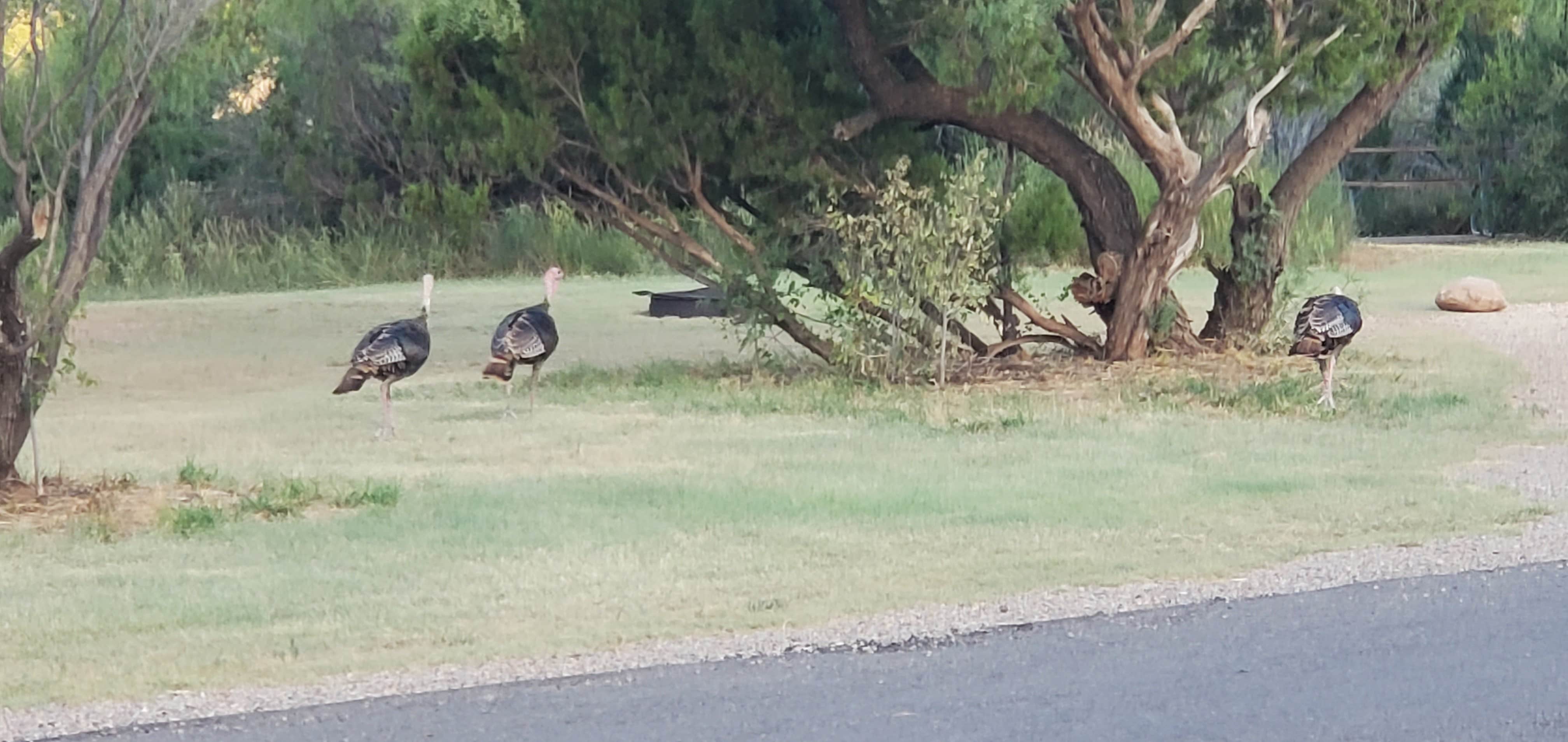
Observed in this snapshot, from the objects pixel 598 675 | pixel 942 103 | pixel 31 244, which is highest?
pixel 942 103

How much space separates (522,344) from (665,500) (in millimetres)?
3667

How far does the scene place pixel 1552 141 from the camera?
112 ft

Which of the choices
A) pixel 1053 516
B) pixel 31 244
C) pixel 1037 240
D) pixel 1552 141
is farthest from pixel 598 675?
pixel 1552 141

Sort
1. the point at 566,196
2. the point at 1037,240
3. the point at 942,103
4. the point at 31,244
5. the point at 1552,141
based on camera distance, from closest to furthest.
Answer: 1. the point at 31,244
2. the point at 942,103
3. the point at 566,196
4. the point at 1037,240
5. the point at 1552,141

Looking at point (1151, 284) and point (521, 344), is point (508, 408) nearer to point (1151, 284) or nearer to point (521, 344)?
point (521, 344)

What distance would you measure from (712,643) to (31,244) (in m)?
4.24

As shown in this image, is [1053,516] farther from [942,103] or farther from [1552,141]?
[1552,141]

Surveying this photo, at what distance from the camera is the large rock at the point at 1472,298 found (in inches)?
870

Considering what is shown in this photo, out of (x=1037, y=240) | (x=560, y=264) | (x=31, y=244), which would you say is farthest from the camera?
(x=560, y=264)

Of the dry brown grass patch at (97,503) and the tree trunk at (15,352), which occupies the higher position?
the tree trunk at (15,352)

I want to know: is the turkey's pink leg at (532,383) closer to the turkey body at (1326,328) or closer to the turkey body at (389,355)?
the turkey body at (389,355)

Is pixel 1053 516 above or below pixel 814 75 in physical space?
below

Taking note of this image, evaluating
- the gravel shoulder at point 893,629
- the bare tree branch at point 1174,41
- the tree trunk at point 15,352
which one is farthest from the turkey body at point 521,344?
the gravel shoulder at point 893,629

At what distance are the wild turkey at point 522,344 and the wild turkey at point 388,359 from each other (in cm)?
58
